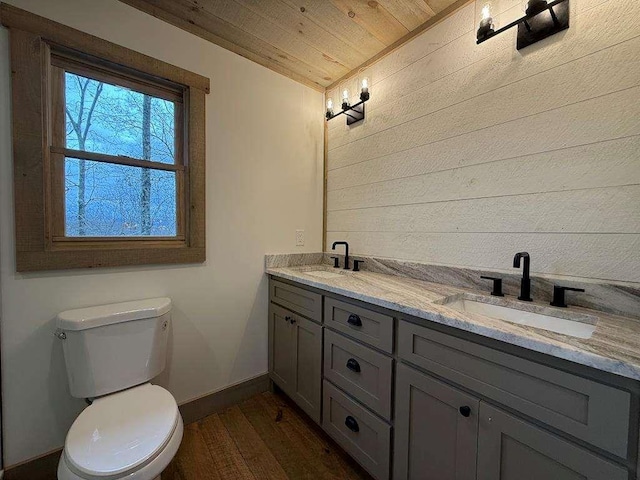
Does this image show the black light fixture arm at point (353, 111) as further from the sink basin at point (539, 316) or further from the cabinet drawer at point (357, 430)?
the cabinet drawer at point (357, 430)

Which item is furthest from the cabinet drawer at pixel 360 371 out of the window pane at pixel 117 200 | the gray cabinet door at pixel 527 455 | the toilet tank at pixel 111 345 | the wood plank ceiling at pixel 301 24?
the wood plank ceiling at pixel 301 24

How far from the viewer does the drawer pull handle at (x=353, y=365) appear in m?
1.26

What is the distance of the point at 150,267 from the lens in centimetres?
150

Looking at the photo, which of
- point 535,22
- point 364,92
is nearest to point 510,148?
point 535,22

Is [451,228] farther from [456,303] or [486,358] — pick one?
[486,358]

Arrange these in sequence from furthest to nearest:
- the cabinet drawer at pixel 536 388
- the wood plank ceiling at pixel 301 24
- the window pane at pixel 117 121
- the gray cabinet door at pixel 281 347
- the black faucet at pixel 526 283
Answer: the gray cabinet door at pixel 281 347
the wood plank ceiling at pixel 301 24
the window pane at pixel 117 121
the black faucet at pixel 526 283
the cabinet drawer at pixel 536 388

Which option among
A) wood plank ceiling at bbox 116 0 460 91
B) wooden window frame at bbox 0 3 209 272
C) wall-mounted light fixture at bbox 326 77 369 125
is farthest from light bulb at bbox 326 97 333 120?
wooden window frame at bbox 0 3 209 272

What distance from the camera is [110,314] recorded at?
123cm

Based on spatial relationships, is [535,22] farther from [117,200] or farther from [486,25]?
[117,200]

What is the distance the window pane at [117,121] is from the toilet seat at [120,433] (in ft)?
4.01

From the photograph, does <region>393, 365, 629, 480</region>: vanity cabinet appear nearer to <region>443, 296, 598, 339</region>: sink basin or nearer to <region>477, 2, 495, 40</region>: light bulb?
<region>443, 296, 598, 339</region>: sink basin

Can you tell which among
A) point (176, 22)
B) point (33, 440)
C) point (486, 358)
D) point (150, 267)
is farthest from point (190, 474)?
point (176, 22)

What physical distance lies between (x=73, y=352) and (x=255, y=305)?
0.97 metres

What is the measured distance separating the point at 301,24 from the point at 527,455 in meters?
2.16
